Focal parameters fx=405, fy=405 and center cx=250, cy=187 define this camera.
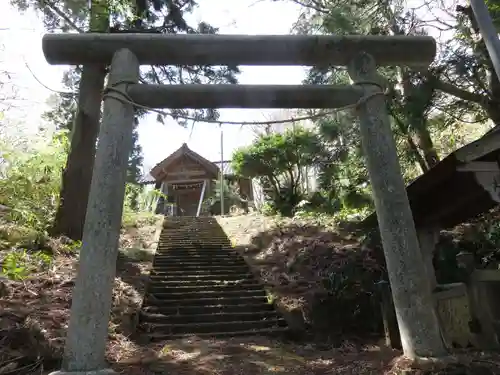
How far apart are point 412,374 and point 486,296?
6.07 feet

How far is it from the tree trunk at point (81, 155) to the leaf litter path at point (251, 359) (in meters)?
3.33

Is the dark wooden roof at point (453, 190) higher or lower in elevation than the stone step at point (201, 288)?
higher

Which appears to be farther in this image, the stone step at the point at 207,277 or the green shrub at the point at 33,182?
the stone step at the point at 207,277

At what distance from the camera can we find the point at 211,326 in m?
5.59

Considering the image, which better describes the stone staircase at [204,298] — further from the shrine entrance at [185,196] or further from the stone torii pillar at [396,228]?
the shrine entrance at [185,196]

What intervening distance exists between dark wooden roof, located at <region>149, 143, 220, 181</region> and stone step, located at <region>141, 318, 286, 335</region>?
616 inches

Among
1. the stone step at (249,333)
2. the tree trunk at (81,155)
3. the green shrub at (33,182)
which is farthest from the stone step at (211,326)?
the green shrub at (33,182)

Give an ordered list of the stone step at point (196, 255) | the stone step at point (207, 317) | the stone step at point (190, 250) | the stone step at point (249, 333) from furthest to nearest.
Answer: the stone step at point (190, 250) < the stone step at point (196, 255) < the stone step at point (207, 317) < the stone step at point (249, 333)

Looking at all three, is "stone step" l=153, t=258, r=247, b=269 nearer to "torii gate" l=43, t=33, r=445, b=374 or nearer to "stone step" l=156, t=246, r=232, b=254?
"stone step" l=156, t=246, r=232, b=254

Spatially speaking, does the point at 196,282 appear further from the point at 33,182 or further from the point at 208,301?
the point at 33,182

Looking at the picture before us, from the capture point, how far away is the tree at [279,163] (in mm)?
14148

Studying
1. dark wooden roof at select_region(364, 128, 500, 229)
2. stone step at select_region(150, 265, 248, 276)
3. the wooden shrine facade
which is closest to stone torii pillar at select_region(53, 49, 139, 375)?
dark wooden roof at select_region(364, 128, 500, 229)

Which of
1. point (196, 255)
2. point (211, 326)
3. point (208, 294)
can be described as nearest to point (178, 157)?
point (196, 255)

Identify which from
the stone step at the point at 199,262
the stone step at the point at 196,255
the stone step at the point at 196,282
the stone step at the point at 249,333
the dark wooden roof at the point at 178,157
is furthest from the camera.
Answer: the dark wooden roof at the point at 178,157
